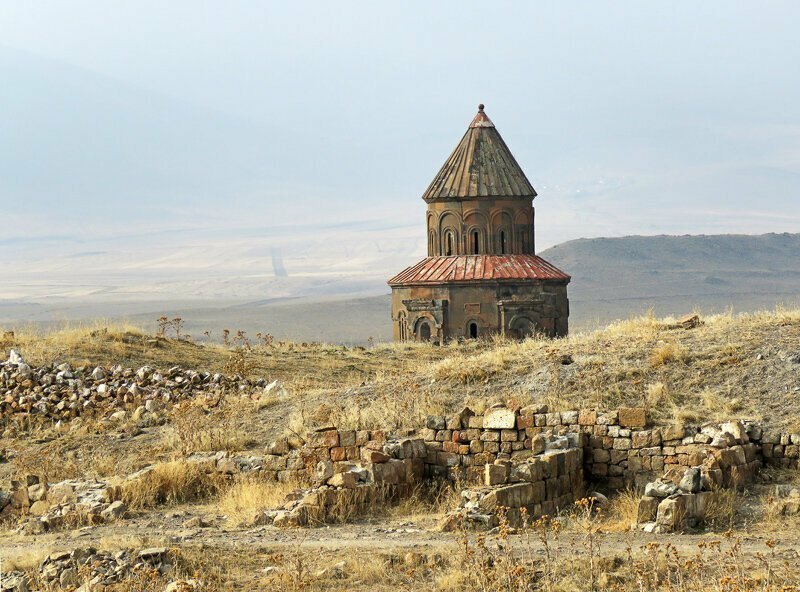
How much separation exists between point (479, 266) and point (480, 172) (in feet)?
9.45

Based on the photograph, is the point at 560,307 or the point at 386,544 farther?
the point at 560,307

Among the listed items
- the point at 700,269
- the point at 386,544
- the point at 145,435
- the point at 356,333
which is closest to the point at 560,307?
the point at 145,435

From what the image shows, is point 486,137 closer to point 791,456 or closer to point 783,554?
point 791,456

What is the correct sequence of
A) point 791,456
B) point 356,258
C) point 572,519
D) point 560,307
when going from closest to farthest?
point 572,519
point 791,456
point 560,307
point 356,258

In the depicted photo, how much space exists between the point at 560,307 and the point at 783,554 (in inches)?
1021

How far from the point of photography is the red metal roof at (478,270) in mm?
35812

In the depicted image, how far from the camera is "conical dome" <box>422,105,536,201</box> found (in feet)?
122

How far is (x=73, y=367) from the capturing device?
902 inches

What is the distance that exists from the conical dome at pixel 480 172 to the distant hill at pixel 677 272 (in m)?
46.9

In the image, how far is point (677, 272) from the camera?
117m

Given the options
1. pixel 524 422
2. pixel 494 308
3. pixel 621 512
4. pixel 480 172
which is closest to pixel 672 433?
pixel 621 512

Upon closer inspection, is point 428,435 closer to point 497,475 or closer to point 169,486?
point 497,475

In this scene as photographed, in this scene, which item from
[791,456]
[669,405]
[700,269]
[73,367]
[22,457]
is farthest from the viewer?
[700,269]

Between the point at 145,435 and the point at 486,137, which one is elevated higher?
the point at 486,137
